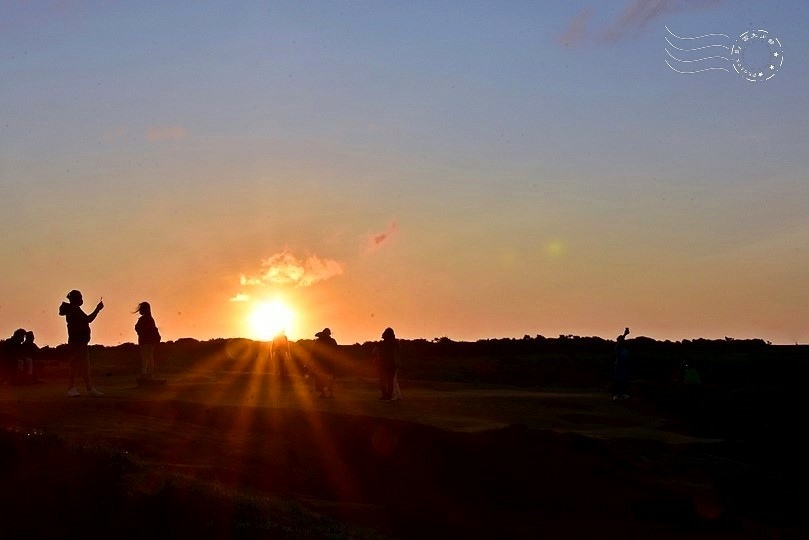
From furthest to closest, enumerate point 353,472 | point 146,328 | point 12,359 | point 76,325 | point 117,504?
point 12,359
point 146,328
point 76,325
point 353,472
point 117,504

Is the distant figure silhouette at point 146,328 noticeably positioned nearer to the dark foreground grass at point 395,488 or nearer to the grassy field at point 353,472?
the grassy field at point 353,472

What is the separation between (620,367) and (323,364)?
11397 millimetres

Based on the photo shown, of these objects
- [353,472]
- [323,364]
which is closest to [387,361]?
[323,364]

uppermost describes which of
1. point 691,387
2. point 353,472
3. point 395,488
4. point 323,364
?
point 323,364

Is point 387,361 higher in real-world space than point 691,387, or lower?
higher

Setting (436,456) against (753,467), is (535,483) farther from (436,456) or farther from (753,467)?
(753,467)

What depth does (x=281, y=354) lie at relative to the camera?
37.6 m

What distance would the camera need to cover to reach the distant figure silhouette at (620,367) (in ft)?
119

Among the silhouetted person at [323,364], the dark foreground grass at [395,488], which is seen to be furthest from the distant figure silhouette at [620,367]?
the silhouetted person at [323,364]

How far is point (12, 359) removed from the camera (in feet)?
100.0

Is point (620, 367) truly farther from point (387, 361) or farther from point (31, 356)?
point (31, 356)

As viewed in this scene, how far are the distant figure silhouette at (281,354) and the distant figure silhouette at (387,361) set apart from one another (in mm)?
6919

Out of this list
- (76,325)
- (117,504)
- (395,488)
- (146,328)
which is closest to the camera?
(117,504)

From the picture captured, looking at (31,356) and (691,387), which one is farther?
(691,387)
